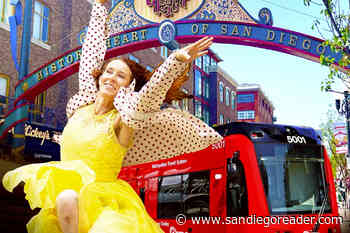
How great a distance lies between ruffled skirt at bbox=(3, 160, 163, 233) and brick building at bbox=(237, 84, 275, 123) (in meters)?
13.2

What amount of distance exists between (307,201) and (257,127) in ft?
3.94

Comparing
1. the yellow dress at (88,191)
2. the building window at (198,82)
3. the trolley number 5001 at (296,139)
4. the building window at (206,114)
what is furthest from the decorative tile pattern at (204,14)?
the yellow dress at (88,191)

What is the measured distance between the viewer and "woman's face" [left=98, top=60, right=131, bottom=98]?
2.15 metres

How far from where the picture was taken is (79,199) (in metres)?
1.57

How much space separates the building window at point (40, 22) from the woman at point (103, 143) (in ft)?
18.9

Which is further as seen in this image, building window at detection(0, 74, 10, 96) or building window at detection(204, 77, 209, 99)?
building window at detection(204, 77, 209, 99)

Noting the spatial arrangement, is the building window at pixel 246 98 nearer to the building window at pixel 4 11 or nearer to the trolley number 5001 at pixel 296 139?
the trolley number 5001 at pixel 296 139

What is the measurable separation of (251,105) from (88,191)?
51.4 ft

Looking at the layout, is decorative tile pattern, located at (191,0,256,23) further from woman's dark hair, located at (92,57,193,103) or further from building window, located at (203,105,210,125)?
woman's dark hair, located at (92,57,193,103)

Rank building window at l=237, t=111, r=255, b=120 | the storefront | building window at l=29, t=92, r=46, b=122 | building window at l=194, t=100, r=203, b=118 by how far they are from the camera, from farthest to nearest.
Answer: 1. building window at l=237, t=111, r=255, b=120
2. building window at l=194, t=100, r=203, b=118
3. building window at l=29, t=92, r=46, b=122
4. the storefront

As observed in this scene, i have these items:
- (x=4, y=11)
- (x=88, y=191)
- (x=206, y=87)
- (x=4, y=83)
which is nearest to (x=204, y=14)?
(x=4, y=11)

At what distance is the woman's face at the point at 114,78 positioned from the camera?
2.15 metres

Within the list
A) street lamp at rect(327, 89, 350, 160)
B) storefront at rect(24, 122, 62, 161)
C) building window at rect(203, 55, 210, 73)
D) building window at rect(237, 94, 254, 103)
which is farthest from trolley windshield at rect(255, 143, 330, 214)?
building window at rect(237, 94, 254, 103)

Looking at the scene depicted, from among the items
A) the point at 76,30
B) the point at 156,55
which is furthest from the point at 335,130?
the point at 76,30
